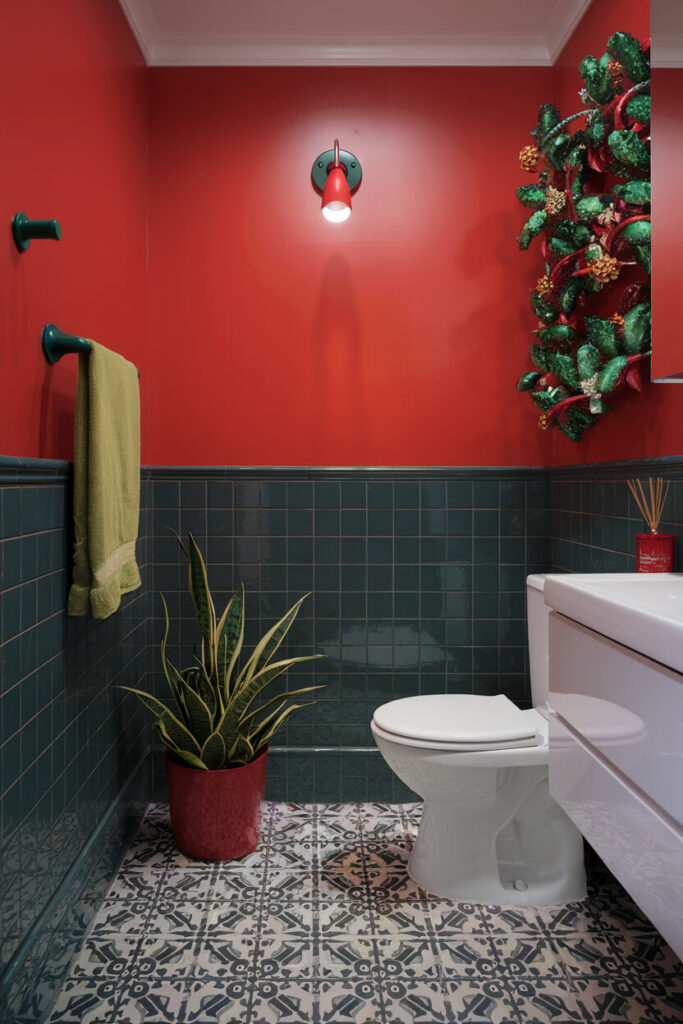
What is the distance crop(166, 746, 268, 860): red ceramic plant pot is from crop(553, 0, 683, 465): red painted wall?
1.37 m

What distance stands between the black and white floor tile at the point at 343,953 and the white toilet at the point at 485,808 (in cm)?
6

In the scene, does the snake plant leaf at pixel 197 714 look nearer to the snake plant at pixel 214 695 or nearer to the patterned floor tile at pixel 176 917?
the snake plant at pixel 214 695

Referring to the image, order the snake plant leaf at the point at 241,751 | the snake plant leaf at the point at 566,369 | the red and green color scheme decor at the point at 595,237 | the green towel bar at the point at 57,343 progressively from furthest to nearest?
the snake plant leaf at the point at 241,751, the snake plant leaf at the point at 566,369, the red and green color scheme decor at the point at 595,237, the green towel bar at the point at 57,343

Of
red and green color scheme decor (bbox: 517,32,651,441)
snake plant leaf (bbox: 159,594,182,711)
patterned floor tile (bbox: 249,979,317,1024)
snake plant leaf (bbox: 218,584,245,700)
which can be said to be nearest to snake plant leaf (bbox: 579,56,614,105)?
red and green color scheme decor (bbox: 517,32,651,441)

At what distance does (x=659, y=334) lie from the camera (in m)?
1.62

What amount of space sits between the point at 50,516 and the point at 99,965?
1.00m

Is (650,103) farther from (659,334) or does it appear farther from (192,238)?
(192,238)

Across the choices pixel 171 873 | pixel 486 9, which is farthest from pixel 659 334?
pixel 171 873

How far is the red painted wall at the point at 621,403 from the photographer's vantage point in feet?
5.56

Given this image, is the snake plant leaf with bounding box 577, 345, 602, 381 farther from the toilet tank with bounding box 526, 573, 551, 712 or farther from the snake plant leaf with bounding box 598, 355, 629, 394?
the toilet tank with bounding box 526, 573, 551, 712

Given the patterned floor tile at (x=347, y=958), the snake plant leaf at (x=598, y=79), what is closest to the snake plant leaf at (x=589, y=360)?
the snake plant leaf at (x=598, y=79)

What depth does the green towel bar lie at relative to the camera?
1.55 metres

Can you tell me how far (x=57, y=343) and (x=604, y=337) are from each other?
1.30 metres

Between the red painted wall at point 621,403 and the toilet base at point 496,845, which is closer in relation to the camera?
the red painted wall at point 621,403
